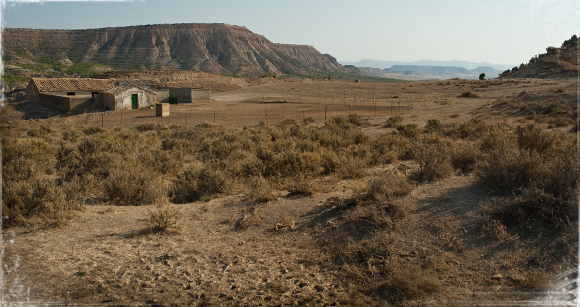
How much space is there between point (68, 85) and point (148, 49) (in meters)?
120

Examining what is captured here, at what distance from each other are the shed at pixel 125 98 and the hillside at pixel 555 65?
197 ft

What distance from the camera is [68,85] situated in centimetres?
5656

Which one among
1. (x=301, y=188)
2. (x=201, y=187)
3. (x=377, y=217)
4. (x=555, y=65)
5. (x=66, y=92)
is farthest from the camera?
(x=555, y=65)

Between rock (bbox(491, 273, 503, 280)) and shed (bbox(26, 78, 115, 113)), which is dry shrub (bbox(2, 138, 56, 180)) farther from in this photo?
shed (bbox(26, 78, 115, 113))

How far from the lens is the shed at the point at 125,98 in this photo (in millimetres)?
48469

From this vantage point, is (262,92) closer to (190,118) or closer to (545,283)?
(190,118)

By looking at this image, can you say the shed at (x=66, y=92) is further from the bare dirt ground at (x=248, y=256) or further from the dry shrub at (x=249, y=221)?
the dry shrub at (x=249, y=221)

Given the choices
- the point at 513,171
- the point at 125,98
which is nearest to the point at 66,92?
the point at 125,98

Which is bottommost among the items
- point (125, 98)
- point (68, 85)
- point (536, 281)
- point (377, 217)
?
point (536, 281)

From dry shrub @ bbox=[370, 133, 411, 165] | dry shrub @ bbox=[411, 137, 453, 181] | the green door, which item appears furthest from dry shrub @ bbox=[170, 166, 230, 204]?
the green door

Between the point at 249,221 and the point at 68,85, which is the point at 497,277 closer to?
the point at 249,221

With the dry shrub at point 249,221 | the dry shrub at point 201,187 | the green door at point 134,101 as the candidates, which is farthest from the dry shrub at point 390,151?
the green door at point 134,101

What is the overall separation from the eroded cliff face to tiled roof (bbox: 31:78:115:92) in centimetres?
7984

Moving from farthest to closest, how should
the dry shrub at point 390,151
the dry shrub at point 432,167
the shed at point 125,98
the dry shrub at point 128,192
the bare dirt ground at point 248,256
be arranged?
the shed at point 125,98 < the dry shrub at point 390,151 < the dry shrub at point 128,192 < the dry shrub at point 432,167 < the bare dirt ground at point 248,256
